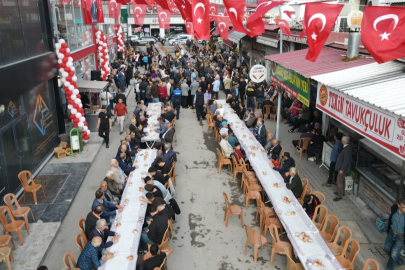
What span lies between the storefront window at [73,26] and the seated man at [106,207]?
9728mm

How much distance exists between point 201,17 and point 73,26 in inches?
336

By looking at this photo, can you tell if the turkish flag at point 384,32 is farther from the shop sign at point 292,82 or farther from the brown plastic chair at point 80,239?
the brown plastic chair at point 80,239

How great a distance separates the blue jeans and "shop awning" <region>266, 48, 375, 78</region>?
402cm

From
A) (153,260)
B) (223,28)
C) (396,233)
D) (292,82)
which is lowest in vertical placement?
(153,260)

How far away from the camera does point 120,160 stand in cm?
970

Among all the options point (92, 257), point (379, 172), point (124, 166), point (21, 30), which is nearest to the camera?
point (92, 257)

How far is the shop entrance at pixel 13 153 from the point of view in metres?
9.07

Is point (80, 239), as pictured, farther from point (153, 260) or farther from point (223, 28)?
point (223, 28)

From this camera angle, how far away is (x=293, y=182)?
823cm

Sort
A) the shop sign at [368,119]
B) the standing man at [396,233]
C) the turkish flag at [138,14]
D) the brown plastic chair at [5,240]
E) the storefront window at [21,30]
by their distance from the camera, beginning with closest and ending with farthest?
the shop sign at [368,119], the standing man at [396,233], the brown plastic chair at [5,240], the storefront window at [21,30], the turkish flag at [138,14]

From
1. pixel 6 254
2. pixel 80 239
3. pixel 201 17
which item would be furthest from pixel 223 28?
pixel 6 254

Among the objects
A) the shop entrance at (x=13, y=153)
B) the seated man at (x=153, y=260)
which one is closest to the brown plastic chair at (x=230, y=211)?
the seated man at (x=153, y=260)

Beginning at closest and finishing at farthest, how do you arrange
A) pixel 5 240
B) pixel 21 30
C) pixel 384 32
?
pixel 384 32, pixel 5 240, pixel 21 30

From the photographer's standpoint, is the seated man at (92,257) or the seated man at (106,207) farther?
the seated man at (106,207)
